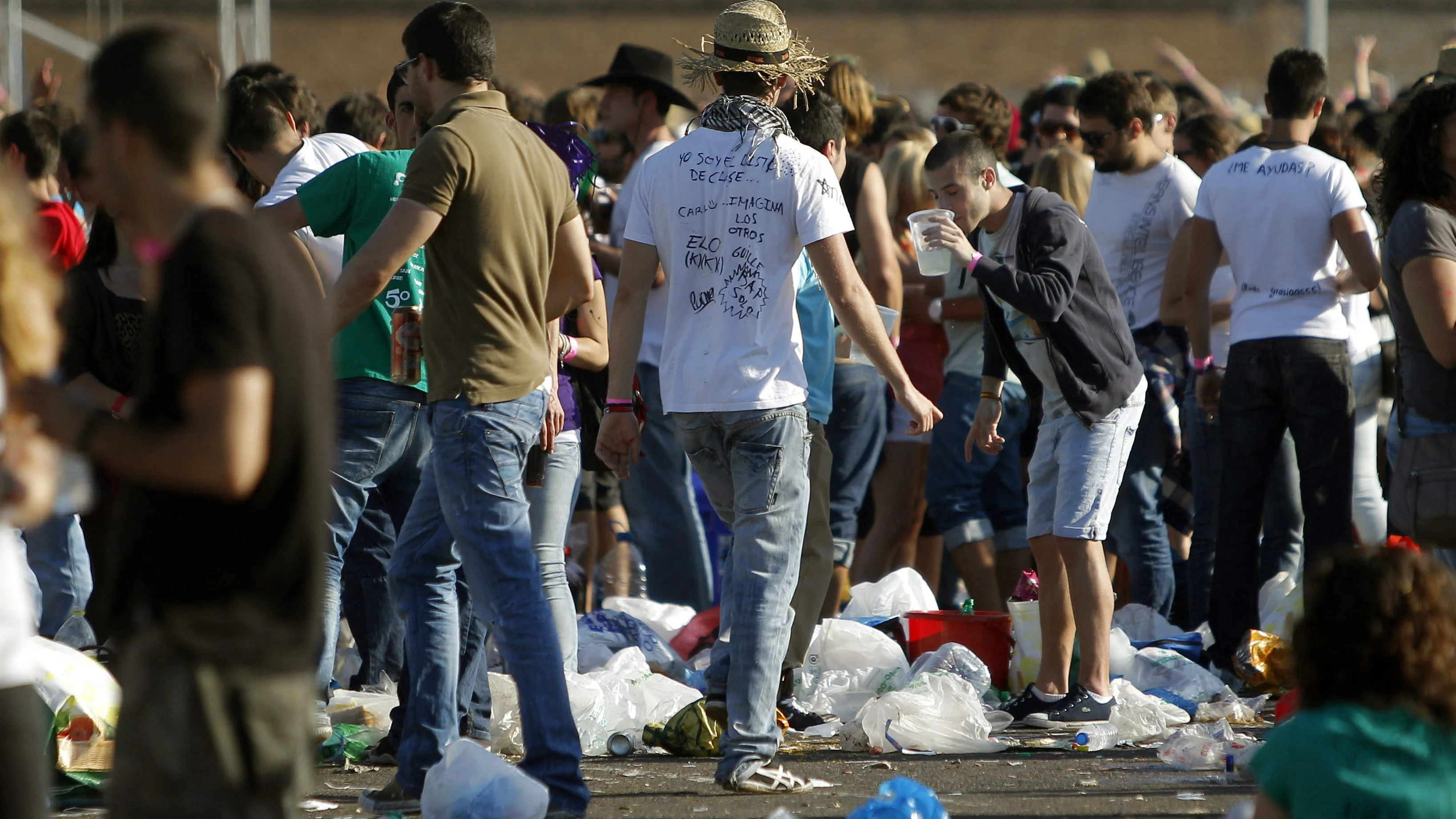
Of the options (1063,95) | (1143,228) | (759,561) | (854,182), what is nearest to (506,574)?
(759,561)

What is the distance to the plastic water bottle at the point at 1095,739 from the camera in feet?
16.6

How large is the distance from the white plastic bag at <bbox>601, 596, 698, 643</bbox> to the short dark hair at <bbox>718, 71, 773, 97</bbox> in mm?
2614

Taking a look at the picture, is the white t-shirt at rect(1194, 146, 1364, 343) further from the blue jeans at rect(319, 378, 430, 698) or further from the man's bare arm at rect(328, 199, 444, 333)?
the man's bare arm at rect(328, 199, 444, 333)

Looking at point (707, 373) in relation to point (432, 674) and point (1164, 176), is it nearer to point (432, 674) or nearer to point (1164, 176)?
point (432, 674)

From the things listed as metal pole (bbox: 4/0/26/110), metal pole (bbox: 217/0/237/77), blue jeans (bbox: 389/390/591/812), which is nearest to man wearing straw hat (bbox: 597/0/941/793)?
blue jeans (bbox: 389/390/591/812)

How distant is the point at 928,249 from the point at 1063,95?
143 inches

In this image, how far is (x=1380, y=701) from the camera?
2.37 m

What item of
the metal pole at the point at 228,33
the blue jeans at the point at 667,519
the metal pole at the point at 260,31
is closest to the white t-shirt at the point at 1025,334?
the blue jeans at the point at 667,519

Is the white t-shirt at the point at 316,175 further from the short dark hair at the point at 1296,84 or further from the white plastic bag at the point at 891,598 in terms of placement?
the short dark hair at the point at 1296,84

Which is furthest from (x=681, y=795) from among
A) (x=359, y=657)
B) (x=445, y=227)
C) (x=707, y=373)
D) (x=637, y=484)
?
(x=637, y=484)

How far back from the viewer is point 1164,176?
21.9 ft

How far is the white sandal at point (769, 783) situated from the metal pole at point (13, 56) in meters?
8.89

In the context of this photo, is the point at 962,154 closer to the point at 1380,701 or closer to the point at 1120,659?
the point at 1120,659

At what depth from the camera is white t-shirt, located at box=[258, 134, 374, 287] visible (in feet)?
15.9
